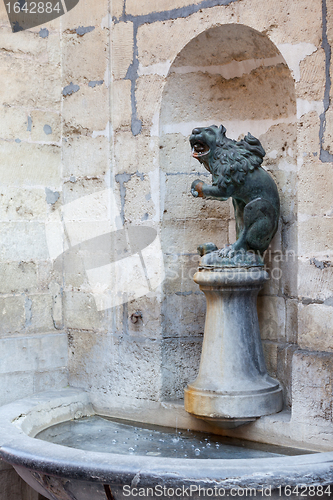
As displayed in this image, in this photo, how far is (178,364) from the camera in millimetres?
3270

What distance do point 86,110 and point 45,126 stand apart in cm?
26

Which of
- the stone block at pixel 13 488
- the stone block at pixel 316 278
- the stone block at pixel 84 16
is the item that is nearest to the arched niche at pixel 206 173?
the stone block at pixel 316 278

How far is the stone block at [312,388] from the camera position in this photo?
266 centimetres

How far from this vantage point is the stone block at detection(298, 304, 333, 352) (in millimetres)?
2678

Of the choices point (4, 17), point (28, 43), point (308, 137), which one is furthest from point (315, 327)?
point (4, 17)

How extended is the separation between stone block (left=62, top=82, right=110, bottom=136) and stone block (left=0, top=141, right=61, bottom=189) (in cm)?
17

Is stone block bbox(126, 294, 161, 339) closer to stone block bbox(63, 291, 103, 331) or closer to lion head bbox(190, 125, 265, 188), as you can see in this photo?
stone block bbox(63, 291, 103, 331)

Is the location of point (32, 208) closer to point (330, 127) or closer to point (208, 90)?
point (208, 90)

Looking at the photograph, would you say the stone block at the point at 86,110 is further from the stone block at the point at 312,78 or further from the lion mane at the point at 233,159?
the stone block at the point at 312,78

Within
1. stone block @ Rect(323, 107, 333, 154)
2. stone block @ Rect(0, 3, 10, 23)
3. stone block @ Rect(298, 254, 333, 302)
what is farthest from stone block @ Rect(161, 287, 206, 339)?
stone block @ Rect(0, 3, 10, 23)

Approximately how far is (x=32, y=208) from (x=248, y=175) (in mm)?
1284

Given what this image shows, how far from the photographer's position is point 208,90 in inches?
131

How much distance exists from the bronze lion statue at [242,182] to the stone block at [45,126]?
1.00m

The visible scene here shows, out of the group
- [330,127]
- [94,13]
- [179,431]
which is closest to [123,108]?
[94,13]
